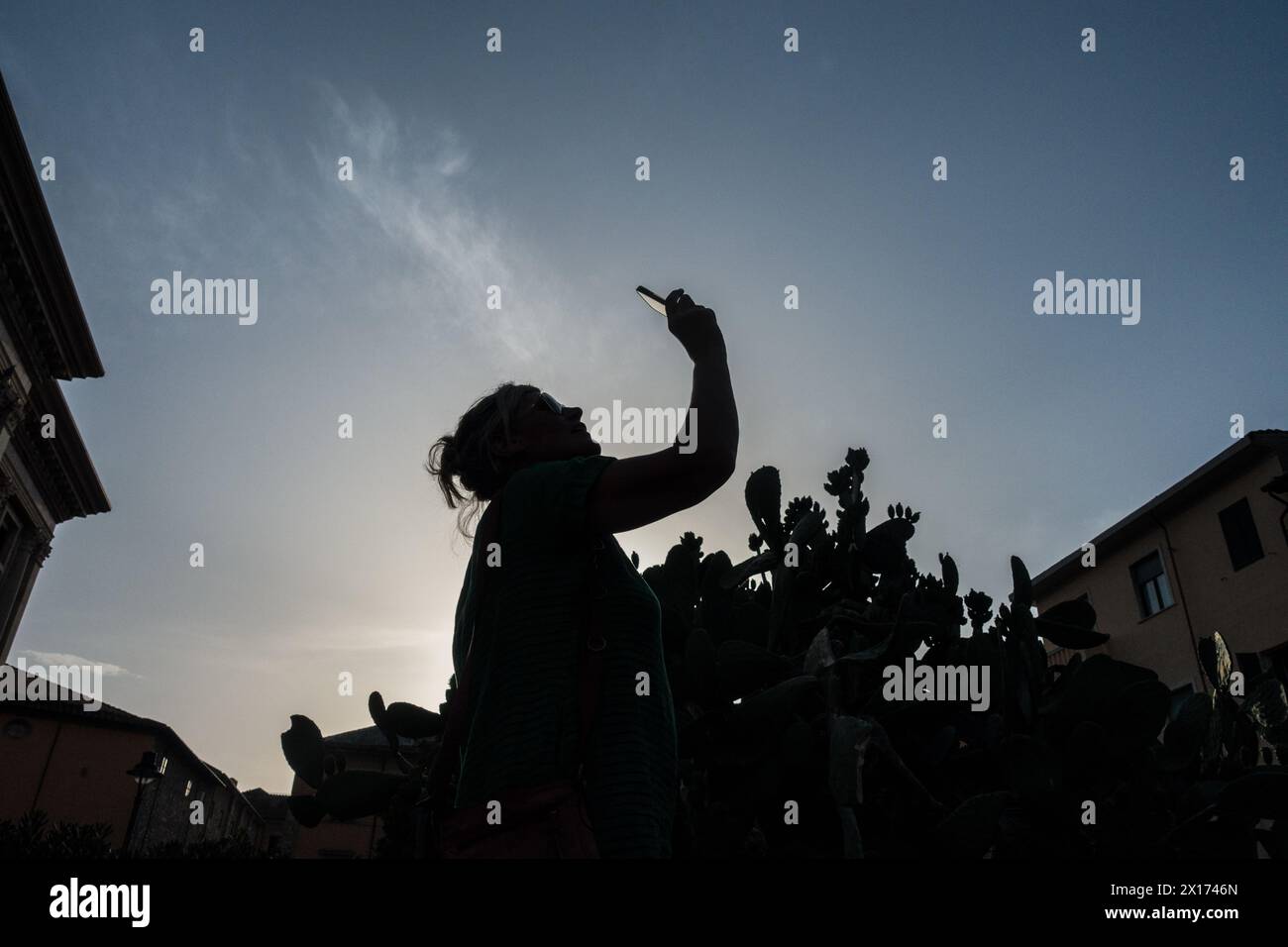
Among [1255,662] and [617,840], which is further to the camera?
[1255,662]

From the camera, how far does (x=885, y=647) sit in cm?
235

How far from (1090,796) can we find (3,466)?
23687mm

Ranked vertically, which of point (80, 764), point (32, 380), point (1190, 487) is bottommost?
point (80, 764)

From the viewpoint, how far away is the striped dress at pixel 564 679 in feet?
3.68

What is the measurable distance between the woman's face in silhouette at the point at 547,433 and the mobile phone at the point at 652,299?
0.87ft

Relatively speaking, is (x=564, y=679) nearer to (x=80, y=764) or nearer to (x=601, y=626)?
(x=601, y=626)

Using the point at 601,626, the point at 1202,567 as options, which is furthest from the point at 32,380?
the point at 1202,567

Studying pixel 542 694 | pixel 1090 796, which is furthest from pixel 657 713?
pixel 1090 796


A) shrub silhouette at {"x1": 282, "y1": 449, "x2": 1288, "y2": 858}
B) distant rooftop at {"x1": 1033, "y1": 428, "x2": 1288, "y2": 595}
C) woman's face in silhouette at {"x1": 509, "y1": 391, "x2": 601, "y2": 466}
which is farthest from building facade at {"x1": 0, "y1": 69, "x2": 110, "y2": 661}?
distant rooftop at {"x1": 1033, "y1": 428, "x2": 1288, "y2": 595}

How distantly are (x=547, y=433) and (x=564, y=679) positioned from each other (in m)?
0.53

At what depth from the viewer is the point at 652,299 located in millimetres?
1458

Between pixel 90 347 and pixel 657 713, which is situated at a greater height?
pixel 90 347

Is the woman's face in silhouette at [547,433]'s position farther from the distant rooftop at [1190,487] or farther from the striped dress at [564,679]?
the distant rooftop at [1190,487]
